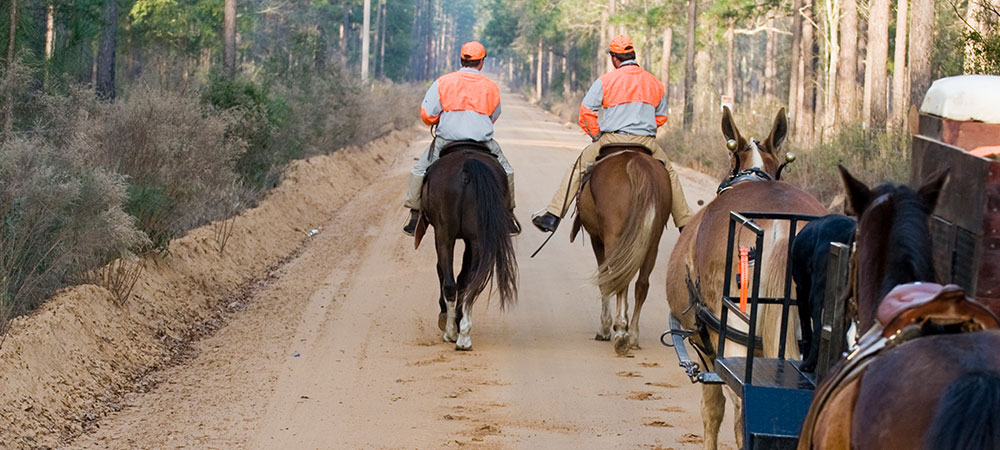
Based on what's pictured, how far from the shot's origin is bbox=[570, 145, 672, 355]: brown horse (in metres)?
9.80

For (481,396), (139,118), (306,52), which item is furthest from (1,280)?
(306,52)

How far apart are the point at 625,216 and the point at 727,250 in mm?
4087

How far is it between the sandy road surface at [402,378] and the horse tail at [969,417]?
462 centimetres

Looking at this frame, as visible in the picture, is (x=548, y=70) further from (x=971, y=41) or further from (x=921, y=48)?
(x=971, y=41)

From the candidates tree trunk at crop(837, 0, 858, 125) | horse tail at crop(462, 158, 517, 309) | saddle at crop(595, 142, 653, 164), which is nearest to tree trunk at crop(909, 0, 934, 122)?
tree trunk at crop(837, 0, 858, 125)

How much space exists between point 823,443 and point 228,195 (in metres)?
12.6

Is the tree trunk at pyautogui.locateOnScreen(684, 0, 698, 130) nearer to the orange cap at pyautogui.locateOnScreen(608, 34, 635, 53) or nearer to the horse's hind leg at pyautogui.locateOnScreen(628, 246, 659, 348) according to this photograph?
the orange cap at pyautogui.locateOnScreen(608, 34, 635, 53)

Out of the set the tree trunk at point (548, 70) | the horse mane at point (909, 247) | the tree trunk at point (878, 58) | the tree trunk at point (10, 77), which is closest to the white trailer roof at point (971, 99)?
the horse mane at point (909, 247)

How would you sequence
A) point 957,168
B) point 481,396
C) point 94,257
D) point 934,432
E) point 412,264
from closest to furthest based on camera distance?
point 934,432 < point 957,168 < point 481,396 < point 94,257 < point 412,264

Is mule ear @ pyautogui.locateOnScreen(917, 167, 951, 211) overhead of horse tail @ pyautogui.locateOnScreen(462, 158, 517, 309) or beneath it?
overhead

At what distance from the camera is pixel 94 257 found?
981cm

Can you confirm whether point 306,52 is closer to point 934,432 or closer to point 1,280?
point 1,280

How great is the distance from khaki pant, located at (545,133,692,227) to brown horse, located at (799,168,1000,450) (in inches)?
253

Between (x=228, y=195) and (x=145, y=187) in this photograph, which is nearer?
(x=145, y=187)
